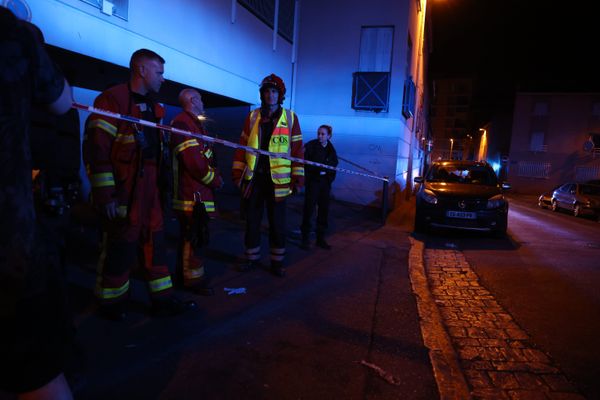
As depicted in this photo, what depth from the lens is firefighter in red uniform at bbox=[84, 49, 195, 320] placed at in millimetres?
2830

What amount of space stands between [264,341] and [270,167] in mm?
2003

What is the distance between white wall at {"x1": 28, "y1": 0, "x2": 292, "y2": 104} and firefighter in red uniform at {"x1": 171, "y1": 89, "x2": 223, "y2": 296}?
2.39m

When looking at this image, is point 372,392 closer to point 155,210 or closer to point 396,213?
point 155,210

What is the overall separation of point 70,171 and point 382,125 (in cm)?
1085

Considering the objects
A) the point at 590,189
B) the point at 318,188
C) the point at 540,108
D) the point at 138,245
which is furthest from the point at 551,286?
the point at 540,108

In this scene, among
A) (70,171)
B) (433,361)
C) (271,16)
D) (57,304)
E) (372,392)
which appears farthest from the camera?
(271,16)

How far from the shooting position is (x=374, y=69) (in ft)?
39.4

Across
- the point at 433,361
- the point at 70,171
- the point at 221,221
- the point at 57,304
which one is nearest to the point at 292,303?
the point at 433,361

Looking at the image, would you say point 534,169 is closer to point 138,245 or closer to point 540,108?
point 540,108

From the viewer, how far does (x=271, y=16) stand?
10.1 m

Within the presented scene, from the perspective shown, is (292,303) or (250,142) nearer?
(292,303)

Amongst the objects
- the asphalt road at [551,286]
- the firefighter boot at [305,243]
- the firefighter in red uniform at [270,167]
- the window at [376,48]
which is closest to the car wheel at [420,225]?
the asphalt road at [551,286]

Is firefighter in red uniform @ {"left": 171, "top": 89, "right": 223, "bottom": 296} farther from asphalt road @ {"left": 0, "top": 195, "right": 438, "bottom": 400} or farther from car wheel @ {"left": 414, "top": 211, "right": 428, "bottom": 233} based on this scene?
car wheel @ {"left": 414, "top": 211, "right": 428, "bottom": 233}

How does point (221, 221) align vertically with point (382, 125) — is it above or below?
below
